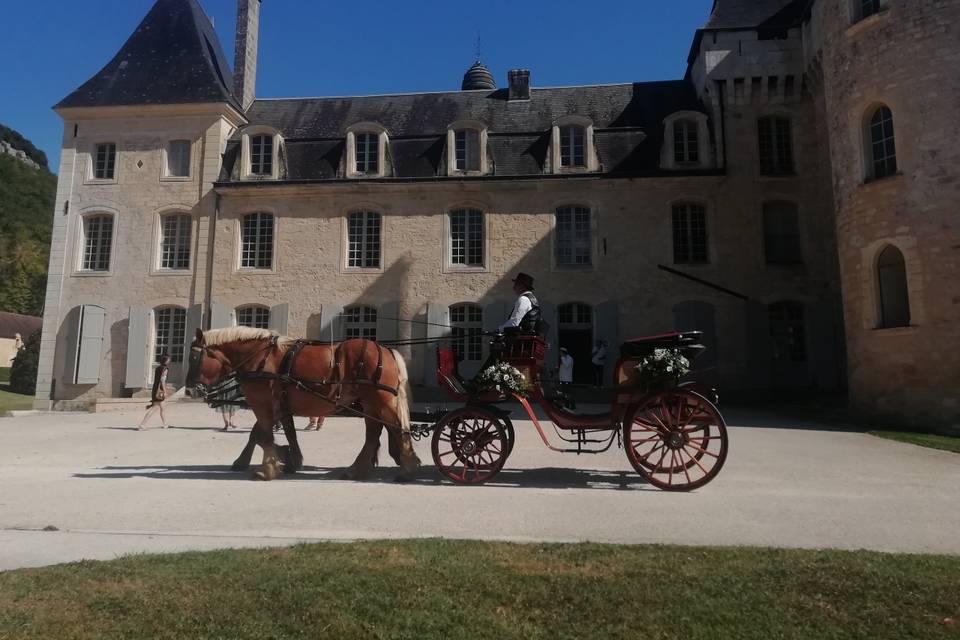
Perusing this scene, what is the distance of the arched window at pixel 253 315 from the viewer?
728 inches

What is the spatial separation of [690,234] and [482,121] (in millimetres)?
7226

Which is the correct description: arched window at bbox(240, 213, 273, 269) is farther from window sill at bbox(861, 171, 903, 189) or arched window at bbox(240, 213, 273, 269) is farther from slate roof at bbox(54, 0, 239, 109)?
window sill at bbox(861, 171, 903, 189)

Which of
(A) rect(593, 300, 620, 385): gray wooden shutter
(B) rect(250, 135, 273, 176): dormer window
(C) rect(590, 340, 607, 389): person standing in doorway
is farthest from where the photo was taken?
(B) rect(250, 135, 273, 176): dormer window

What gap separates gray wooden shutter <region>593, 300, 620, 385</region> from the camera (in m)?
17.0

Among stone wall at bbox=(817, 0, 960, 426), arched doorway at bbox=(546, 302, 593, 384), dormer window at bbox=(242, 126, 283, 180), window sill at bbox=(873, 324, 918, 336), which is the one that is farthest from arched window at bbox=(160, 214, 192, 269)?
window sill at bbox=(873, 324, 918, 336)

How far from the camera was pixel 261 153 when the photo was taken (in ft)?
63.3

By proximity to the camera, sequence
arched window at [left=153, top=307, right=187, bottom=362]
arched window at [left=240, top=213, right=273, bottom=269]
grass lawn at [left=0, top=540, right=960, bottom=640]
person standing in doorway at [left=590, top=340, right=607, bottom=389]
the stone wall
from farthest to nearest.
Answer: arched window at [left=240, top=213, right=273, bottom=269] < arched window at [left=153, top=307, right=187, bottom=362] < person standing in doorway at [left=590, top=340, right=607, bottom=389] < the stone wall < grass lawn at [left=0, top=540, right=960, bottom=640]

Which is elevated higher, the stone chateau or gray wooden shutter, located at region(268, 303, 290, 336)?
the stone chateau

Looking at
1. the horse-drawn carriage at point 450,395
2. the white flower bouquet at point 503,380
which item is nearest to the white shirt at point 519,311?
the horse-drawn carriage at point 450,395

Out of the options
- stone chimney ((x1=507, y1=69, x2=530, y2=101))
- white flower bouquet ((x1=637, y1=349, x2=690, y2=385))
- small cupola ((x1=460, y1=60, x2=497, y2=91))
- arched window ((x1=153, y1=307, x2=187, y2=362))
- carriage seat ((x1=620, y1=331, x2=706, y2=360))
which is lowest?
white flower bouquet ((x1=637, y1=349, x2=690, y2=385))

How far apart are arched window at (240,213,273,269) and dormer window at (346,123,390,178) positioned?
2.97 meters

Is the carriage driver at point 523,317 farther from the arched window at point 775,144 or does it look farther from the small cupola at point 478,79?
the small cupola at point 478,79

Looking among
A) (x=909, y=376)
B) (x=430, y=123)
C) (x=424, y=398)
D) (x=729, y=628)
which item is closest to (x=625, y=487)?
(x=729, y=628)

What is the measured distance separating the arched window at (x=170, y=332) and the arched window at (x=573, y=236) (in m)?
11.3
